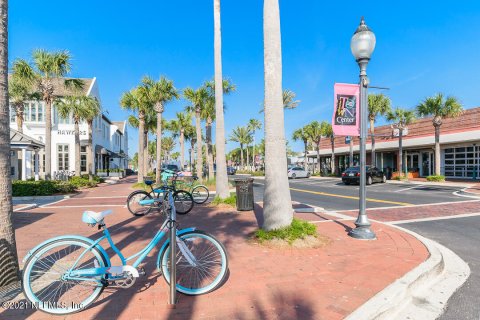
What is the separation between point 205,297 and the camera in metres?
3.32

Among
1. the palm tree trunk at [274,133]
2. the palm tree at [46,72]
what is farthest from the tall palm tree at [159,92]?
the palm tree trunk at [274,133]

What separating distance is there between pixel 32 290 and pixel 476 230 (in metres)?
8.83

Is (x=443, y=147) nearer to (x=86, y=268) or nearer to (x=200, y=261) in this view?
(x=200, y=261)

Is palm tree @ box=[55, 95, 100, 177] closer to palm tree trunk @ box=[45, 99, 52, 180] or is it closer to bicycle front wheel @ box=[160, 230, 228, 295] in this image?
palm tree trunk @ box=[45, 99, 52, 180]

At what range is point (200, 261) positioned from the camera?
3.62 meters

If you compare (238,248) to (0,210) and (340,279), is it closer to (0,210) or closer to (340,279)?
(340,279)

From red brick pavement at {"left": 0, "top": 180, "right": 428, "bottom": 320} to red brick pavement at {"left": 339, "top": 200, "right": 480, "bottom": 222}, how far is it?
2.21 meters

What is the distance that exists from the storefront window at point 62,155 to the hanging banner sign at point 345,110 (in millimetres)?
28810

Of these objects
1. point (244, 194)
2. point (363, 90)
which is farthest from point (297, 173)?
point (363, 90)

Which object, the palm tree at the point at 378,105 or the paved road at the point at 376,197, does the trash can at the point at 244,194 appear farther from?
the palm tree at the point at 378,105

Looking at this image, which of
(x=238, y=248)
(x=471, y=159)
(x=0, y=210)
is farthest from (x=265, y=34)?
(x=471, y=159)

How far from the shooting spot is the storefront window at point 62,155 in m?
27.8

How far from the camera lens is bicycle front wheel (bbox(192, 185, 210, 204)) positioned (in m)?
11.0

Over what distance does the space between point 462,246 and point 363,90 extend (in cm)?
366
